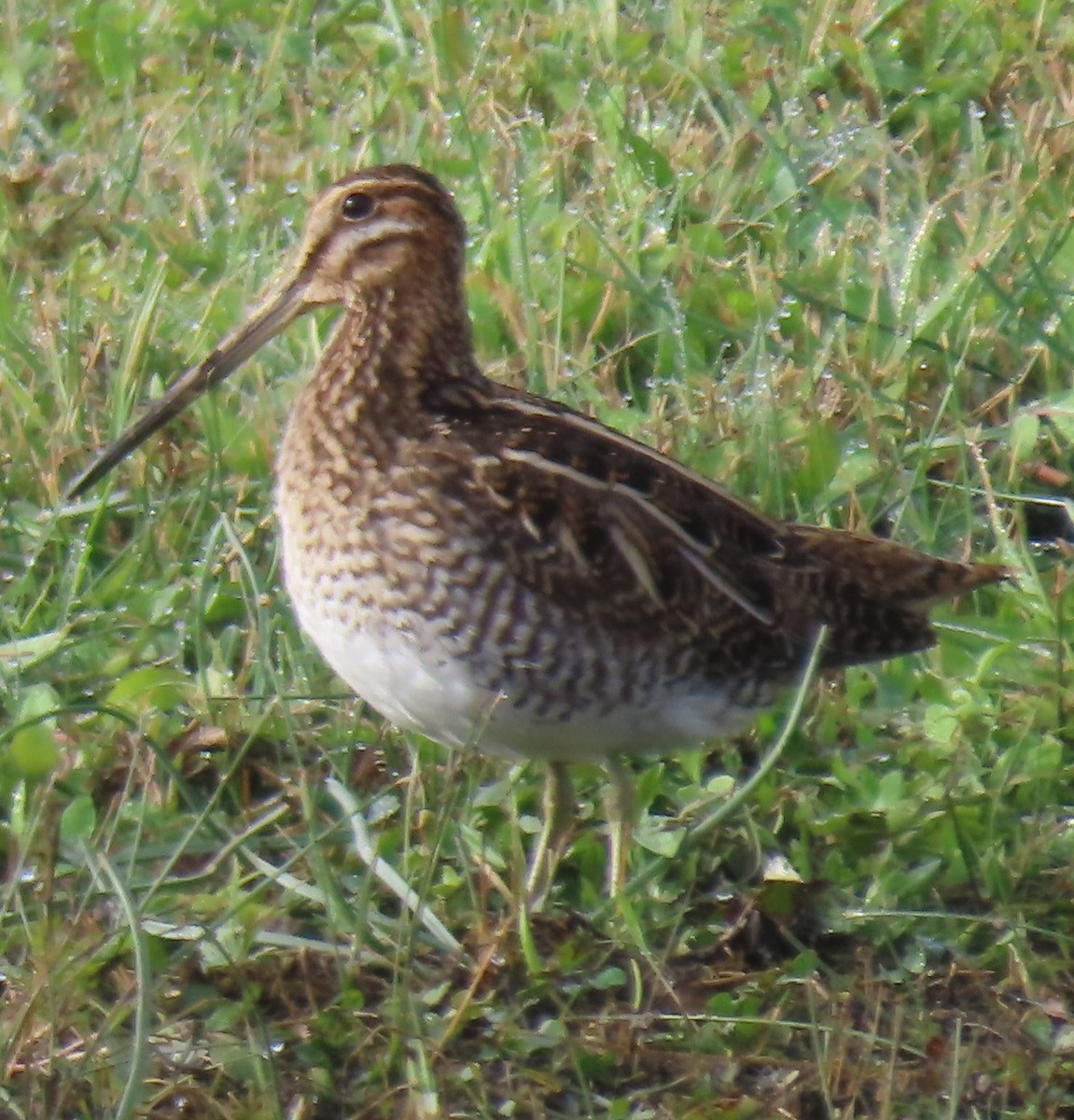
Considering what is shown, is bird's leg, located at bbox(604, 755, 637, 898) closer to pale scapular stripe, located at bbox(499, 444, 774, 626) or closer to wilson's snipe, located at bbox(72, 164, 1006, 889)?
wilson's snipe, located at bbox(72, 164, 1006, 889)

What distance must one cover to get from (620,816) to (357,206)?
97 centimetres

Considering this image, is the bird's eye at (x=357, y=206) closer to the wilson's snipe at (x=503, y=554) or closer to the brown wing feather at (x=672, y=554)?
the wilson's snipe at (x=503, y=554)

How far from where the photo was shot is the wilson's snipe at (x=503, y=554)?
319 cm

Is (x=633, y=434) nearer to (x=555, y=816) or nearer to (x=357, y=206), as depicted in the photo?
(x=357, y=206)

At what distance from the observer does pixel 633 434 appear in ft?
14.1

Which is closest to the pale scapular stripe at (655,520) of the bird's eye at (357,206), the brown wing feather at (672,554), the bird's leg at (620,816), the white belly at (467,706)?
the brown wing feather at (672,554)

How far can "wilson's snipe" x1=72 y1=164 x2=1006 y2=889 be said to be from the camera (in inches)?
126

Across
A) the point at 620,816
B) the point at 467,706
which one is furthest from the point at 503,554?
the point at 620,816

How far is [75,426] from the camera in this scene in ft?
14.0

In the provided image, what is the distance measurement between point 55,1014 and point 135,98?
3.09m

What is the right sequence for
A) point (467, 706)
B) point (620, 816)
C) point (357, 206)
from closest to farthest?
point (467, 706) < point (620, 816) < point (357, 206)

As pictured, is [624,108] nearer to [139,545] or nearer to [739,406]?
[739,406]

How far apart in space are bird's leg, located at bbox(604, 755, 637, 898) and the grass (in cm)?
5

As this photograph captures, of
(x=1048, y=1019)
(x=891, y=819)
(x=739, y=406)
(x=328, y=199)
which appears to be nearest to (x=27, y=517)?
(x=328, y=199)
